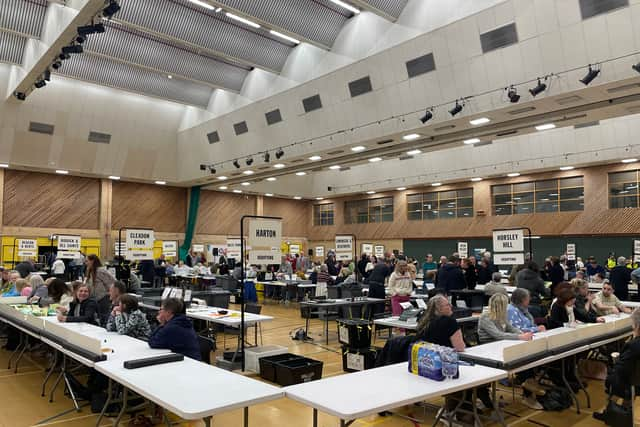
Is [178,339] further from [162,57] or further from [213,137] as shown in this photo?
[213,137]

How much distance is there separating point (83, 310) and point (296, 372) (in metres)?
2.89

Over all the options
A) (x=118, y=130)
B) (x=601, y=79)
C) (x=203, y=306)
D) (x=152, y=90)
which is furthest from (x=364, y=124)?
(x=118, y=130)

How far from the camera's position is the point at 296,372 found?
5.61 m

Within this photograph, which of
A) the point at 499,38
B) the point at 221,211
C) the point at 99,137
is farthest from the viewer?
the point at 221,211

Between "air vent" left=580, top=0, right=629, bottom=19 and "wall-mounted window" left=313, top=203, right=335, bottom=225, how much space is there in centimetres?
1926

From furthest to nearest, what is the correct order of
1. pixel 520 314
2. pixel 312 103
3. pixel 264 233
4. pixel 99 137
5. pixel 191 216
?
pixel 191 216
pixel 99 137
pixel 312 103
pixel 264 233
pixel 520 314

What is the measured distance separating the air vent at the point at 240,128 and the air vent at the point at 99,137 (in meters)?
4.91

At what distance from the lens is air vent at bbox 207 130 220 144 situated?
56.8 ft

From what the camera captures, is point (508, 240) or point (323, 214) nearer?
point (508, 240)

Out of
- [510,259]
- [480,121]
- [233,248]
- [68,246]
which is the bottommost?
[510,259]

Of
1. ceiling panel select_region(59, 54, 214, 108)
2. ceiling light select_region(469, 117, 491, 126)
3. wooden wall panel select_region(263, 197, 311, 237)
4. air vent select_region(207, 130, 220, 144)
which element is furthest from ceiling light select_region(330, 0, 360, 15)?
wooden wall panel select_region(263, 197, 311, 237)

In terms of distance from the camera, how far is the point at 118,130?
1741 centimetres

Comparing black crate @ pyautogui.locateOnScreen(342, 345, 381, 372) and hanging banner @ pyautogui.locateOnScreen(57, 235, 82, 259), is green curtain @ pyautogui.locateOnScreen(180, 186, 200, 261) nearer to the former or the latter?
hanging banner @ pyautogui.locateOnScreen(57, 235, 82, 259)

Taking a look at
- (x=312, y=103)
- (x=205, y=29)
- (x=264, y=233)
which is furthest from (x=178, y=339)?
(x=205, y=29)
